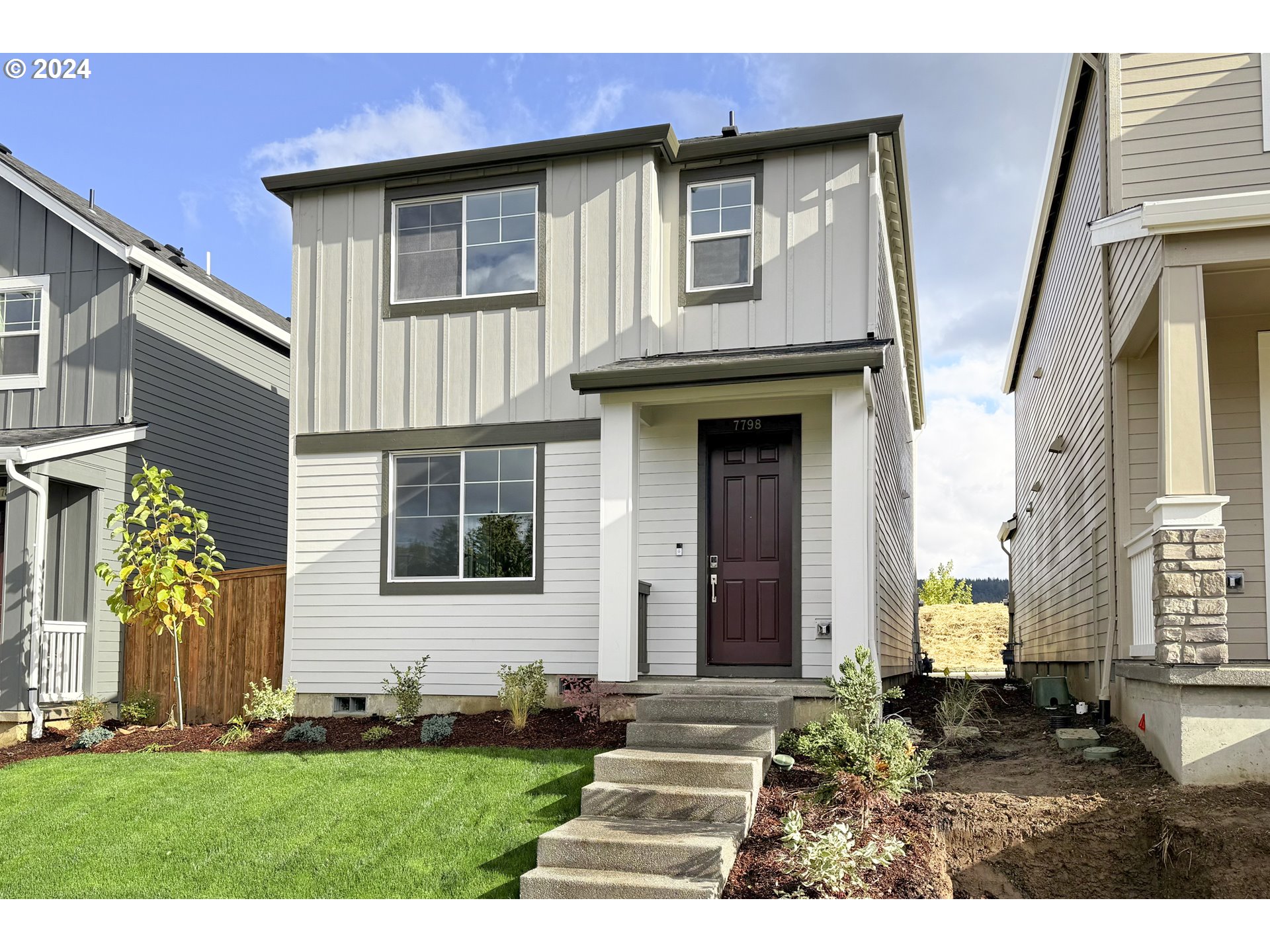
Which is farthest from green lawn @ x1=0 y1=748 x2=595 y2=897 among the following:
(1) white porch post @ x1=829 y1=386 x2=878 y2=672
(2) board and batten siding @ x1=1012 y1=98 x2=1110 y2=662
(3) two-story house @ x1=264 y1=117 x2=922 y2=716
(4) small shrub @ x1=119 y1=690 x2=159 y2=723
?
(2) board and batten siding @ x1=1012 y1=98 x2=1110 y2=662

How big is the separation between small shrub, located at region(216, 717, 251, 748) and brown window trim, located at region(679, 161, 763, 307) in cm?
555

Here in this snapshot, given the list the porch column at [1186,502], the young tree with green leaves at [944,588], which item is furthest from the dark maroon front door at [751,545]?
the young tree with green leaves at [944,588]

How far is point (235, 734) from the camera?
955 centimetres

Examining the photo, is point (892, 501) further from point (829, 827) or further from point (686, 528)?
point (829, 827)

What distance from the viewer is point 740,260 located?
9.88 m

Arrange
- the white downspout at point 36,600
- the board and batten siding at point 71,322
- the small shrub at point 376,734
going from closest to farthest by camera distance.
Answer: the small shrub at point 376,734 < the white downspout at point 36,600 < the board and batten siding at point 71,322

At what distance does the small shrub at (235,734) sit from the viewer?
9.42 meters

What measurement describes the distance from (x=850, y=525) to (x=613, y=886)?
12.4 ft

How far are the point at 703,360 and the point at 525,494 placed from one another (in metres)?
2.22

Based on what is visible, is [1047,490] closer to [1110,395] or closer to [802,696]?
[1110,395]

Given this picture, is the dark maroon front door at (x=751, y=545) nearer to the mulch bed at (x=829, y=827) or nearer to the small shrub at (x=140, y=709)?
the mulch bed at (x=829, y=827)

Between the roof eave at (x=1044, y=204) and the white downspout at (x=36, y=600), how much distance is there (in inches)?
417

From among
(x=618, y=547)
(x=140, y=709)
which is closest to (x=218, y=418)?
(x=140, y=709)

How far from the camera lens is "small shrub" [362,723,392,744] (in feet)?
29.6
